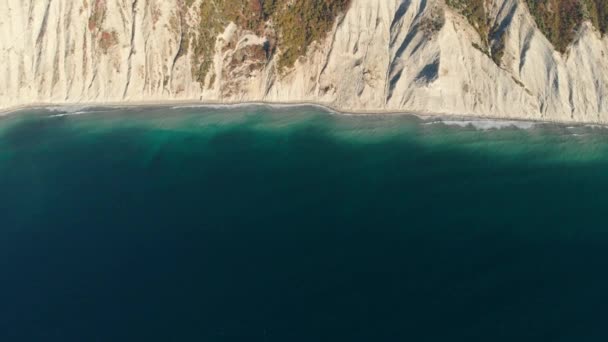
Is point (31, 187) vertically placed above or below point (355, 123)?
below

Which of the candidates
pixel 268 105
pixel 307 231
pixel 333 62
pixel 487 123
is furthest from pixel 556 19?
pixel 307 231

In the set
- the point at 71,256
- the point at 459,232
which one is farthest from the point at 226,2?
the point at 459,232

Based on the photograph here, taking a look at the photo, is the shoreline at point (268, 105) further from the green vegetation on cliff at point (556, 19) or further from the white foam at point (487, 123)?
the green vegetation on cliff at point (556, 19)

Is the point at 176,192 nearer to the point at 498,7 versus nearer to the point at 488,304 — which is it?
the point at 488,304

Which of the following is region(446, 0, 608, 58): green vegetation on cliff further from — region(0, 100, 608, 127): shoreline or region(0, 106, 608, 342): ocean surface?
region(0, 106, 608, 342): ocean surface

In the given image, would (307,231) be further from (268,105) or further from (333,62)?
(333,62)
